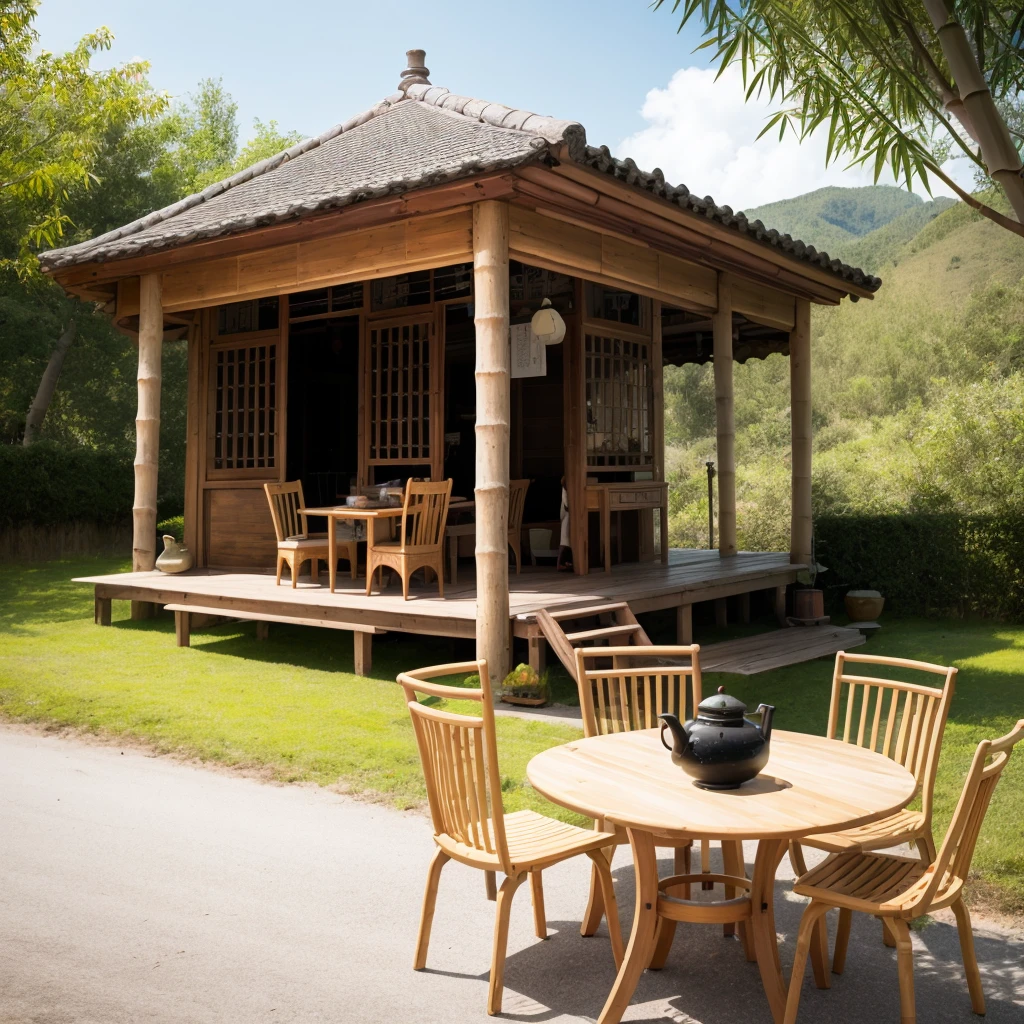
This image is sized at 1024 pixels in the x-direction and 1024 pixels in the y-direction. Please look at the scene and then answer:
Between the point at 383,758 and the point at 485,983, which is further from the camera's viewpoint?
the point at 383,758

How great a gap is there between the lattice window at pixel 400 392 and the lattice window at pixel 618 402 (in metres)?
1.53

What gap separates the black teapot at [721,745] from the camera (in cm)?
272

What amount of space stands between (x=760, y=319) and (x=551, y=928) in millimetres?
8148

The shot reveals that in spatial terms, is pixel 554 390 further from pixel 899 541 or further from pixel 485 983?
pixel 485 983

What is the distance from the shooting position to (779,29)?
5355 millimetres

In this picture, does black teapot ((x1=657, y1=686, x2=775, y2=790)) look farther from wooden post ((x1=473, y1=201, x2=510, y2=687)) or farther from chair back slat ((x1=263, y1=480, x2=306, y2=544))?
chair back slat ((x1=263, y1=480, x2=306, y2=544))

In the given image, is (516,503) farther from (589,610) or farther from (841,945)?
(841,945)

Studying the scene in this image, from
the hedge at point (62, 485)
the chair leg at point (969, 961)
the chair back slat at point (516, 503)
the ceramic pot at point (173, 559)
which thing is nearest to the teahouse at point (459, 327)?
the ceramic pot at point (173, 559)

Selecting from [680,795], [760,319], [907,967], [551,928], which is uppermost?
[760,319]

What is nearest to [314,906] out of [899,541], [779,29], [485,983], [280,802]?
[485,983]

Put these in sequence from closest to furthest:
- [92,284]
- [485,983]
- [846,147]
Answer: [485,983]
[846,147]
[92,284]

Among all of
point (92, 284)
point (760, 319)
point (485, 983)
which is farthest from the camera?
point (760, 319)

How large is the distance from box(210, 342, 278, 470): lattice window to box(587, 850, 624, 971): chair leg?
7.46 meters

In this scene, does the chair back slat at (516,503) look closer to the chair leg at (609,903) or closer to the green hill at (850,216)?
the chair leg at (609,903)
